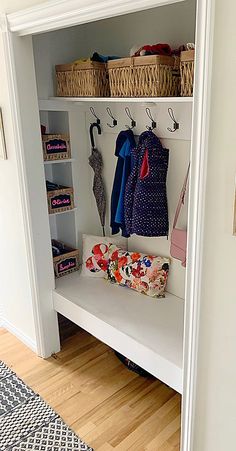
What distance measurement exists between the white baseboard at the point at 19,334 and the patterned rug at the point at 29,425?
0.32m

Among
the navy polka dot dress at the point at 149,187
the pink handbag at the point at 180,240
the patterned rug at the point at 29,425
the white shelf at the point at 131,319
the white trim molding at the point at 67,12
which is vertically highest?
the white trim molding at the point at 67,12

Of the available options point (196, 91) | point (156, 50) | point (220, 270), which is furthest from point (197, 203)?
point (156, 50)

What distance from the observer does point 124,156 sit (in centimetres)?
222

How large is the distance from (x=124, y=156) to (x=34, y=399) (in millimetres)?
1508

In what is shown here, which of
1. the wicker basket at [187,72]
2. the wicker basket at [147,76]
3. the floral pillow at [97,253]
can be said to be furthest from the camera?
the floral pillow at [97,253]

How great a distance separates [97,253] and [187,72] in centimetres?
135

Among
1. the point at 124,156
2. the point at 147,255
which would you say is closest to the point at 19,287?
the point at 147,255

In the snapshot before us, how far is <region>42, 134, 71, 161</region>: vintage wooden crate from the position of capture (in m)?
2.39

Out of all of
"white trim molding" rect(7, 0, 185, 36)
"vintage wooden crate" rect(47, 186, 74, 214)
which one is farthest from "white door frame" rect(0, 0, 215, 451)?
"vintage wooden crate" rect(47, 186, 74, 214)

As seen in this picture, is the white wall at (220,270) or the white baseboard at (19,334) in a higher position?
the white wall at (220,270)

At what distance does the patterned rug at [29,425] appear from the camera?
190 centimetres

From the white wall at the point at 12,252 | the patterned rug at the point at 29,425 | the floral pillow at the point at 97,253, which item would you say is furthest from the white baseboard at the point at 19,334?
the floral pillow at the point at 97,253

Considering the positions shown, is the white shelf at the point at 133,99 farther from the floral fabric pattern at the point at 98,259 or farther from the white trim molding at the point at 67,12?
the floral fabric pattern at the point at 98,259

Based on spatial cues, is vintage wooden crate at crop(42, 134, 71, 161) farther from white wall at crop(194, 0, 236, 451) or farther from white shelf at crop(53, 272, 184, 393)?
white wall at crop(194, 0, 236, 451)
